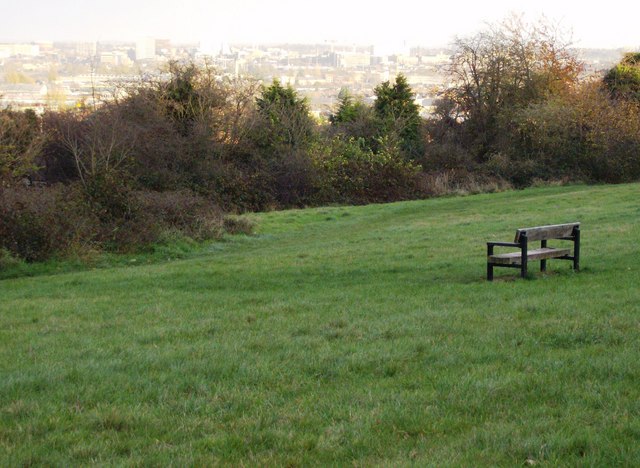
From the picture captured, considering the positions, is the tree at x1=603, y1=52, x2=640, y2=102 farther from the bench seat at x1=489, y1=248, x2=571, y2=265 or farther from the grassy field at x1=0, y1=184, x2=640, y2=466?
the bench seat at x1=489, y1=248, x2=571, y2=265

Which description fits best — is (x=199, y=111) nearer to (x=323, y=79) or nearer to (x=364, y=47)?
(x=323, y=79)

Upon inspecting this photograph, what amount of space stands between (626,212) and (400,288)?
559 inches

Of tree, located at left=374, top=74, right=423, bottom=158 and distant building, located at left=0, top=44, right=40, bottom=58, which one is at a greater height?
distant building, located at left=0, top=44, right=40, bottom=58

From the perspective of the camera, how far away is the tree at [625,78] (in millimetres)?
50719

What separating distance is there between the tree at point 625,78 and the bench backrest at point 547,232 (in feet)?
127

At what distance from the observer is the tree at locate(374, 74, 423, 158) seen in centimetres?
4931

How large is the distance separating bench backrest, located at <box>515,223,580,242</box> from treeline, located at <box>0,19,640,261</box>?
13.8 metres

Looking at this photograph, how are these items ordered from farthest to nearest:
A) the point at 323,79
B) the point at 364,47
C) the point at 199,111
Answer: the point at 364,47 → the point at 323,79 → the point at 199,111

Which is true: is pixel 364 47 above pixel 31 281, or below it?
above

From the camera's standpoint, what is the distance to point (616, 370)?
7336 millimetres

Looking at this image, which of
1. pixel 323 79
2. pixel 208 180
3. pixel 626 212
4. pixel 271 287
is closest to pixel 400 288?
pixel 271 287

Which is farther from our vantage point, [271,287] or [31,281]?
[31,281]

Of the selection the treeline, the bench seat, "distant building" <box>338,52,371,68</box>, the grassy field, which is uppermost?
"distant building" <box>338,52,371,68</box>

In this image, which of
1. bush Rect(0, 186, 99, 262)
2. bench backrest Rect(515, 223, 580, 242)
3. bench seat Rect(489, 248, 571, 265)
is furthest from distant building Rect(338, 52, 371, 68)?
bench seat Rect(489, 248, 571, 265)
